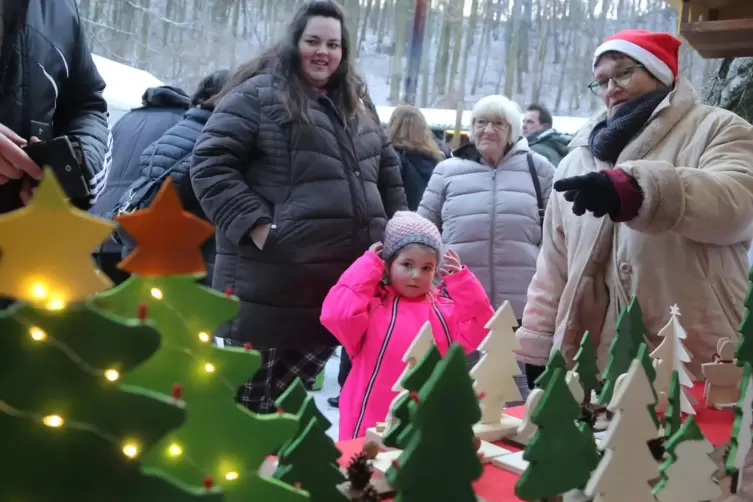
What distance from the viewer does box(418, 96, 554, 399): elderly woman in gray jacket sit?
2539mm

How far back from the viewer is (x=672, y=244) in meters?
1.52

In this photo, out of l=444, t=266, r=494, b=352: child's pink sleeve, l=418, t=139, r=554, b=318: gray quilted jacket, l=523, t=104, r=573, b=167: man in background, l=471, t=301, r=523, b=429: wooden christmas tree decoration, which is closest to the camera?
l=471, t=301, r=523, b=429: wooden christmas tree decoration

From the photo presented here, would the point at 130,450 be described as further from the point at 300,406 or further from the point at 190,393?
the point at 300,406

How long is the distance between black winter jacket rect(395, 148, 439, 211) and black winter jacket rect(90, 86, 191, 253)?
956mm

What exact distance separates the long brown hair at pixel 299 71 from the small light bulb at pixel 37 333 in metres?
1.42

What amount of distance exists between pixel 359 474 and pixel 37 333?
480 millimetres

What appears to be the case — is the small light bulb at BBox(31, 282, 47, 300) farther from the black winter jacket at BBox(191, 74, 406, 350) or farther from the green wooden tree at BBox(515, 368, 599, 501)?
the black winter jacket at BBox(191, 74, 406, 350)

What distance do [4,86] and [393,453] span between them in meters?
0.91

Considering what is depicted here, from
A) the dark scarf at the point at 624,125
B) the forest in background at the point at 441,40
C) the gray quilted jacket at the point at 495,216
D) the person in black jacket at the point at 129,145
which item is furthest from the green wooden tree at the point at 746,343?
the forest in background at the point at 441,40

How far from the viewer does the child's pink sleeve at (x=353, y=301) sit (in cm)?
171

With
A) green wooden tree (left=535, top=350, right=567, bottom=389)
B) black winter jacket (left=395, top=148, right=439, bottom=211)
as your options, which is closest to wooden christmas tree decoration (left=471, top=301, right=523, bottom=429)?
green wooden tree (left=535, top=350, right=567, bottom=389)

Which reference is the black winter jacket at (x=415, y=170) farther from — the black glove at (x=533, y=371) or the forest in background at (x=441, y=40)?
the forest in background at (x=441, y=40)

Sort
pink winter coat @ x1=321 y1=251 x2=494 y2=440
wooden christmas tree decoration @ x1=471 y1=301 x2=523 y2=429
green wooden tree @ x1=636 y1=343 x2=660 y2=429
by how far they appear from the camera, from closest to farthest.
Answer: green wooden tree @ x1=636 y1=343 x2=660 y2=429 < wooden christmas tree decoration @ x1=471 y1=301 x2=523 y2=429 < pink winter coat @ x1=321 y1=251 x2=494 y2=440

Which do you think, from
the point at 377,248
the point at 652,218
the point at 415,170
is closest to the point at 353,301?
the point at 377,248
